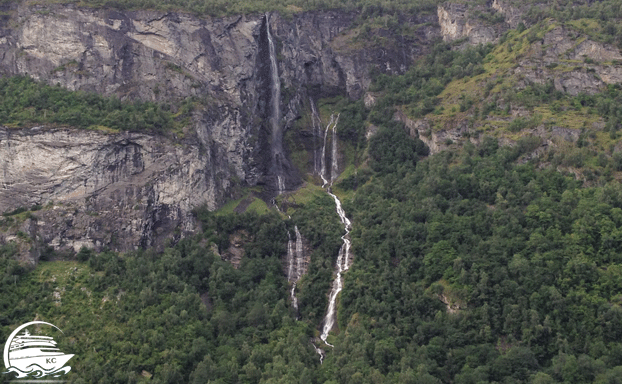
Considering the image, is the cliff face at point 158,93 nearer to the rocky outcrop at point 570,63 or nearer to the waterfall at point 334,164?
the waterfall at point 334,164

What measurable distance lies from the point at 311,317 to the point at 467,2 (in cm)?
6573

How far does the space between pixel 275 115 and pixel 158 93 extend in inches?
698

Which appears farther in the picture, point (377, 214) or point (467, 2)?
point (467, 2)

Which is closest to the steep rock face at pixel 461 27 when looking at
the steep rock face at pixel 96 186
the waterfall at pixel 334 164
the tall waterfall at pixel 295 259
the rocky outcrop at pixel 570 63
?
the rocky outcrop at pixel 570 63

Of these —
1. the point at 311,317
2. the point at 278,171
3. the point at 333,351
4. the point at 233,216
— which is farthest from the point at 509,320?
the point at 278,171

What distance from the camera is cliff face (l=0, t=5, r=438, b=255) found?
82.2m

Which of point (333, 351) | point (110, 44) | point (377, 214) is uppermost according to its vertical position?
point (110, 44)

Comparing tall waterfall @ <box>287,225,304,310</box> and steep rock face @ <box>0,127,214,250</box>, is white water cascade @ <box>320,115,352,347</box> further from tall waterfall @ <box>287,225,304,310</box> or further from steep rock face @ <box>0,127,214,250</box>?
steep rock face @ <box>0,127,214,250</box>

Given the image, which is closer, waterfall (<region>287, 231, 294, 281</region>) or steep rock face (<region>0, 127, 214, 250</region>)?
steep rock face (<region>0, 127, 214, 250</region>)

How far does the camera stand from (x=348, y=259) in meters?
83.4

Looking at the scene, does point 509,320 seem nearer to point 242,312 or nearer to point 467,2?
point 242,312

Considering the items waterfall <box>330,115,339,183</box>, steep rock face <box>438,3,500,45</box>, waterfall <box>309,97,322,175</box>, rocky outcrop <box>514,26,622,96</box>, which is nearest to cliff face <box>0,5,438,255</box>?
waterfall <box>309,97,322,175</box>

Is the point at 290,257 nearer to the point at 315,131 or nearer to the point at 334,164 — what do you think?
the point at 334,164

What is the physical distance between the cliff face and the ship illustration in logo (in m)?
16.0
